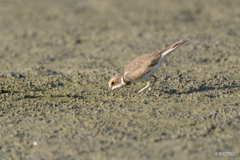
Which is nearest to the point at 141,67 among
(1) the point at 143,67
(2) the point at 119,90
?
(1) the point at 143,67

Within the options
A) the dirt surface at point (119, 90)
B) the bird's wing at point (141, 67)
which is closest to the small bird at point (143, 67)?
the bird's wing at point (141, 67)

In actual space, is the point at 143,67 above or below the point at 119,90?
above

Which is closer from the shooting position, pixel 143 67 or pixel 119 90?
pixel 143 67

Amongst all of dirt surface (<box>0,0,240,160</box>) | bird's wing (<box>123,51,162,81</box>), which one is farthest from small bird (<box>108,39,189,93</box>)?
dirt surface (<box>0,0,240,160</box>)

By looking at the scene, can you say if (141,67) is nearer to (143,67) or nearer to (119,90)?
(143,67)

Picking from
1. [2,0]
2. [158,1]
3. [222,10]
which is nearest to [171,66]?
→ [222,10]

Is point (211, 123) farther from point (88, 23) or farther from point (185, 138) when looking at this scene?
point (88, 23)
